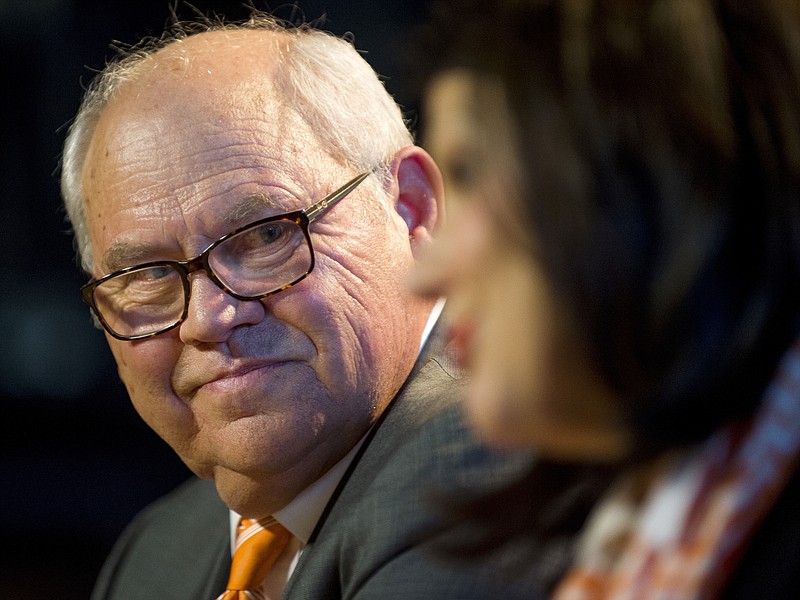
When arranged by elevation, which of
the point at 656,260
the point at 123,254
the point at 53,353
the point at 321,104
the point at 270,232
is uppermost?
the point at 656,260

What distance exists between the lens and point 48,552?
10.6 feet

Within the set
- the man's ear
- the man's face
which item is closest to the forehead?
the man's face

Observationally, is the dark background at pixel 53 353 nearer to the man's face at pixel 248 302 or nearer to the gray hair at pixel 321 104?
the gray hair at pixel 321 104

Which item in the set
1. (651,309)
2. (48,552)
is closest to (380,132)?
(651,309)

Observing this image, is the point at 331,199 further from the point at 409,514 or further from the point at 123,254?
the point at 409,514

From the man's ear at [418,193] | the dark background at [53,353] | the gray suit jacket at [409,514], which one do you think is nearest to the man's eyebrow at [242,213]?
the man's ear at [418,193]

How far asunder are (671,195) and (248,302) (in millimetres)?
963

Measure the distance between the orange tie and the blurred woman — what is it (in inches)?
39.7

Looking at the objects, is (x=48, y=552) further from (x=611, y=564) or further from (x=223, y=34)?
(x=611, y=564)

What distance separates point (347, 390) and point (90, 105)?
77 centimetres

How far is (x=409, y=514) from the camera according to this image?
123 centimetres

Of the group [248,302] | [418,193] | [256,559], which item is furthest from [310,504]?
[418,193]

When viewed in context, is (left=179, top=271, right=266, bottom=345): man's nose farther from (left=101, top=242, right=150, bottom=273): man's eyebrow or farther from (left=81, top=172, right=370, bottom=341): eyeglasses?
(left=101, top=242, right=150, bottom=273): man's eyebrow

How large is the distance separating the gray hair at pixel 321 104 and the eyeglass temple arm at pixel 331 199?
28mm
